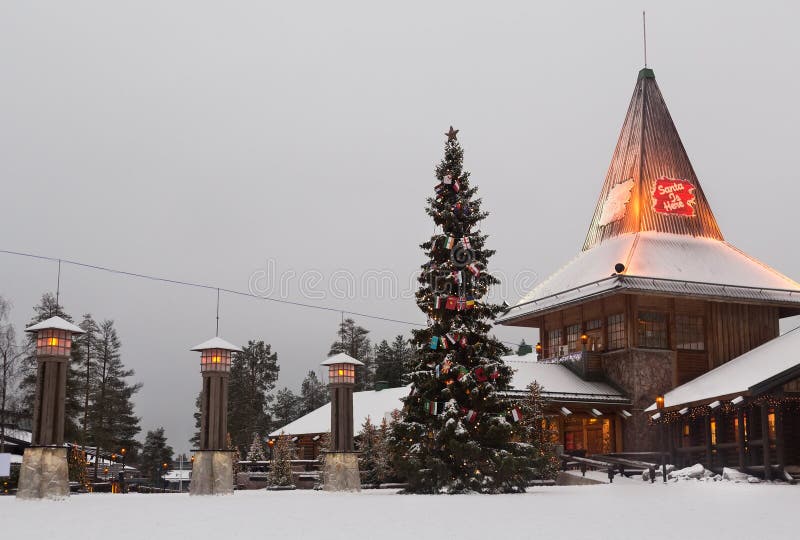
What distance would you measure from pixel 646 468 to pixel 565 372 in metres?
9.25

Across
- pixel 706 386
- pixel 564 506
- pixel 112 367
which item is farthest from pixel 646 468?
pixel 112 367

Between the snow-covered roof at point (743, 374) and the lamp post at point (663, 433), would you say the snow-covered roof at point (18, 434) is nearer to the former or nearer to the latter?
the snow-covered roof at point (743, 374)

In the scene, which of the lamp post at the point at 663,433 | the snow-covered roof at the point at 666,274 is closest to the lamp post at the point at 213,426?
the lamp post at the point at 663,433

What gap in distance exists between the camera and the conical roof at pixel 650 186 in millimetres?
44906

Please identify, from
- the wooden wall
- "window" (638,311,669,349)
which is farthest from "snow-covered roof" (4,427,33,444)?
"window" (638,311,669,349)

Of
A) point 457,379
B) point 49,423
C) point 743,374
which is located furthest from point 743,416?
point 49,423

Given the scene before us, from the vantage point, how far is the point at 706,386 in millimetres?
35500

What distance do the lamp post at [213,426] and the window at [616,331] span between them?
20569 mm

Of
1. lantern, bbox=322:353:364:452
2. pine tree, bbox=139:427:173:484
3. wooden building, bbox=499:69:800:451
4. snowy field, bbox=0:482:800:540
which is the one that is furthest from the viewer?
pine tree, bbox=139:427:173:484

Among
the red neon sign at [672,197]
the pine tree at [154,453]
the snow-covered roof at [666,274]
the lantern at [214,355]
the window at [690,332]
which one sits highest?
the red neon sign at [672,197]

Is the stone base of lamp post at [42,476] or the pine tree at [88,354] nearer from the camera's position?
the stone base of lamp post at [42,476]

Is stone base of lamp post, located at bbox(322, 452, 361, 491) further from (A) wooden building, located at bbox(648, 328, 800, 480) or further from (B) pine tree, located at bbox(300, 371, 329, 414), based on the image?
(B) pine tree, located at bbox(300, 371, 329, 414)

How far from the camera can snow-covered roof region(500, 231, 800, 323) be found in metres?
40.1

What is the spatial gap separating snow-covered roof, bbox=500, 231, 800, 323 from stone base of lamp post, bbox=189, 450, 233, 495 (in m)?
19.1
